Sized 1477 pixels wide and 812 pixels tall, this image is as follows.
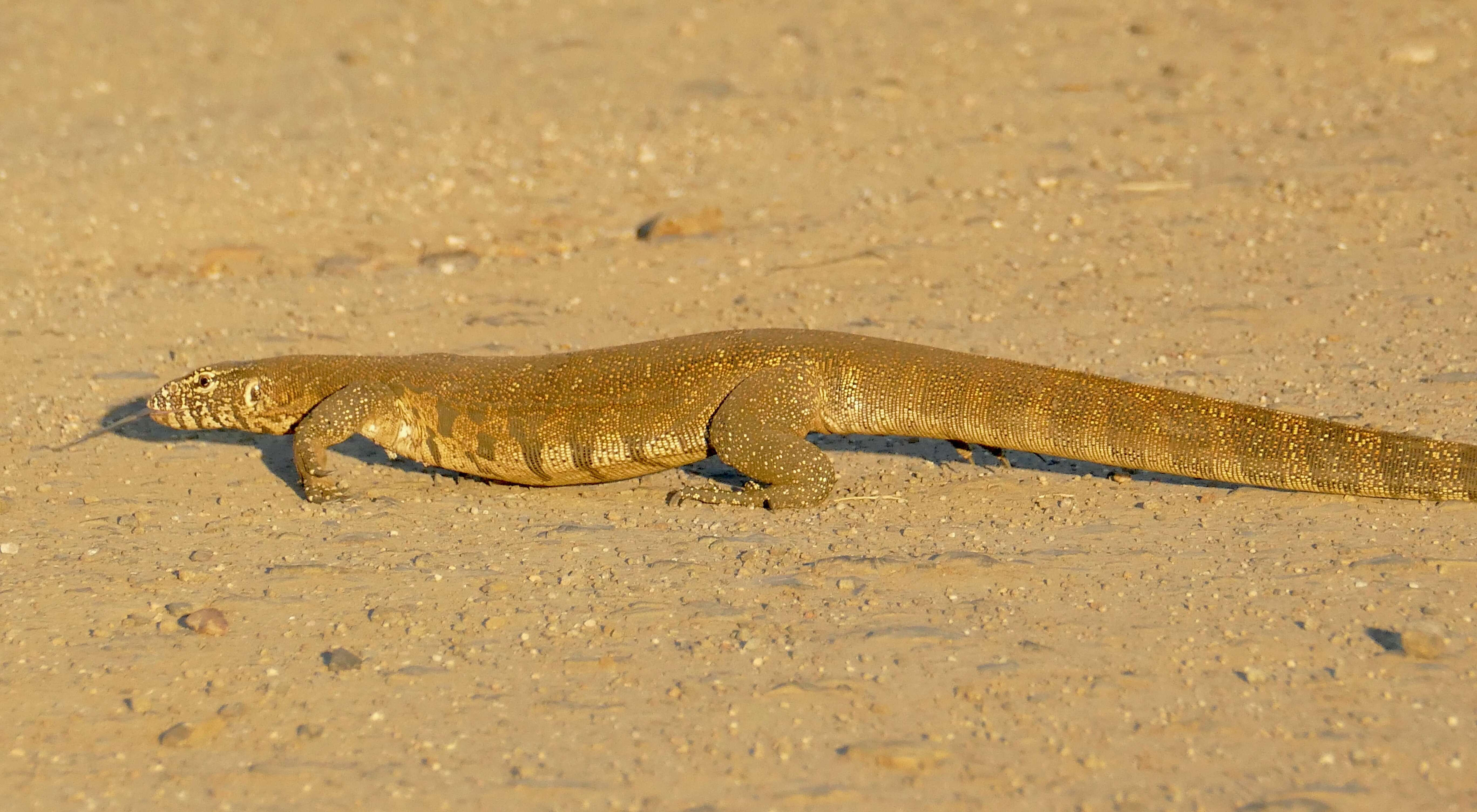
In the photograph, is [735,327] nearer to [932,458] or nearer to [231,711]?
[932,458]

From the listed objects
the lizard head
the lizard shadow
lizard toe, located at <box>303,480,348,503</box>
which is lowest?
lizard toe, located at <box>303,480,348,503</box>

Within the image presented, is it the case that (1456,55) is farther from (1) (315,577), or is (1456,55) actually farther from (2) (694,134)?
(1) (315,577)

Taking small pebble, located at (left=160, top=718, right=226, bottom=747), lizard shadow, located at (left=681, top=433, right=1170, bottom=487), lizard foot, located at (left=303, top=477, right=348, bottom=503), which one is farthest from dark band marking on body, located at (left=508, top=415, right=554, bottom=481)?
small pebble, located at (left=160, top=718, right=226, bottom=747)

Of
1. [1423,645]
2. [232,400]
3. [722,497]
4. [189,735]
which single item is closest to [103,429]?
[232,400]

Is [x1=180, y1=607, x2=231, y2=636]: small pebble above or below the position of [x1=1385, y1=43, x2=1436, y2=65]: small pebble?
below

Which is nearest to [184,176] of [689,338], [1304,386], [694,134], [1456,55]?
[694,134]

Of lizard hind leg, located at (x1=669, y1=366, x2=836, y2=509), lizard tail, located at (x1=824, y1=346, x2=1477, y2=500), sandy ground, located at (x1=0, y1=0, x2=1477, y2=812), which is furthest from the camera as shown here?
lizard hind leg, located at (x1=669, y1=366, x2=836, y2=509)

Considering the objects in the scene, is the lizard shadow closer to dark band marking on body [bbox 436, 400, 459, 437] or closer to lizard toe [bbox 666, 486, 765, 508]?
lizard toe [bbox 666, 486, 765, 508]
